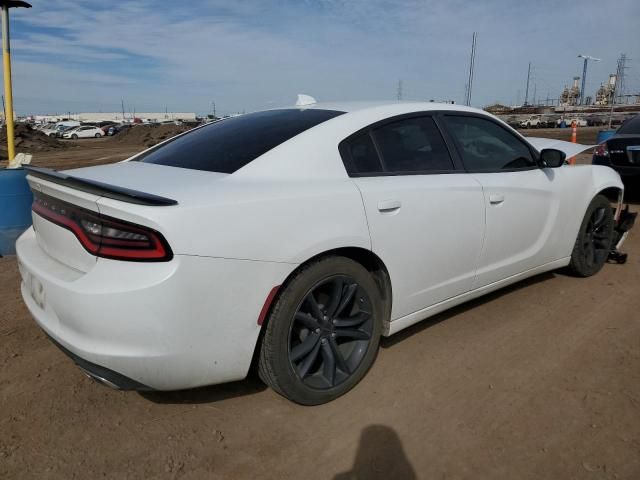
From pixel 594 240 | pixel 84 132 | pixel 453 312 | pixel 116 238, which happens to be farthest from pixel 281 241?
pixel 84 132

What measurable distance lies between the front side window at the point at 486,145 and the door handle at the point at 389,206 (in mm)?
797

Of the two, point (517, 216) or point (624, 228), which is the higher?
point (517, 216)

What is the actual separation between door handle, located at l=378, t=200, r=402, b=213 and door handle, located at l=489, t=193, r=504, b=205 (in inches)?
33.0

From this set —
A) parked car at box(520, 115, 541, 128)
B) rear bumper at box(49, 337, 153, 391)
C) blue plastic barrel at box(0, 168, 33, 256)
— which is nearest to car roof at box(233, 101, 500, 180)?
rear bumper at box(49, 337, 153, 391)

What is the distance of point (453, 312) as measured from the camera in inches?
144

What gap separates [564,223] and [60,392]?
3.62 meters

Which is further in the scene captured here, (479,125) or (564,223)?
(564,223)

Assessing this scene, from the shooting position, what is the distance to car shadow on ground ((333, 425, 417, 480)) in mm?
2095

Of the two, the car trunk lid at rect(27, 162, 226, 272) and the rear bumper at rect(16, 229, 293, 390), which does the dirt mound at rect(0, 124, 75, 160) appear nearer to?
the car trunk lid at rect(27, 162, 226, 272)

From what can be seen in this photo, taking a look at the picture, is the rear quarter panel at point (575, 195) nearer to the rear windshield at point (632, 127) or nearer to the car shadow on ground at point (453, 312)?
the car shadow on ground at point (453, 312)

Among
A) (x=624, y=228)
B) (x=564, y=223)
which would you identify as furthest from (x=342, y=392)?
(x=624, y=228)

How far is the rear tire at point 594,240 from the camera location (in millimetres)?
4137

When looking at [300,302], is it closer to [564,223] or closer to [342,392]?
[342,392]

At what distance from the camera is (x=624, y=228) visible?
16.1ft
